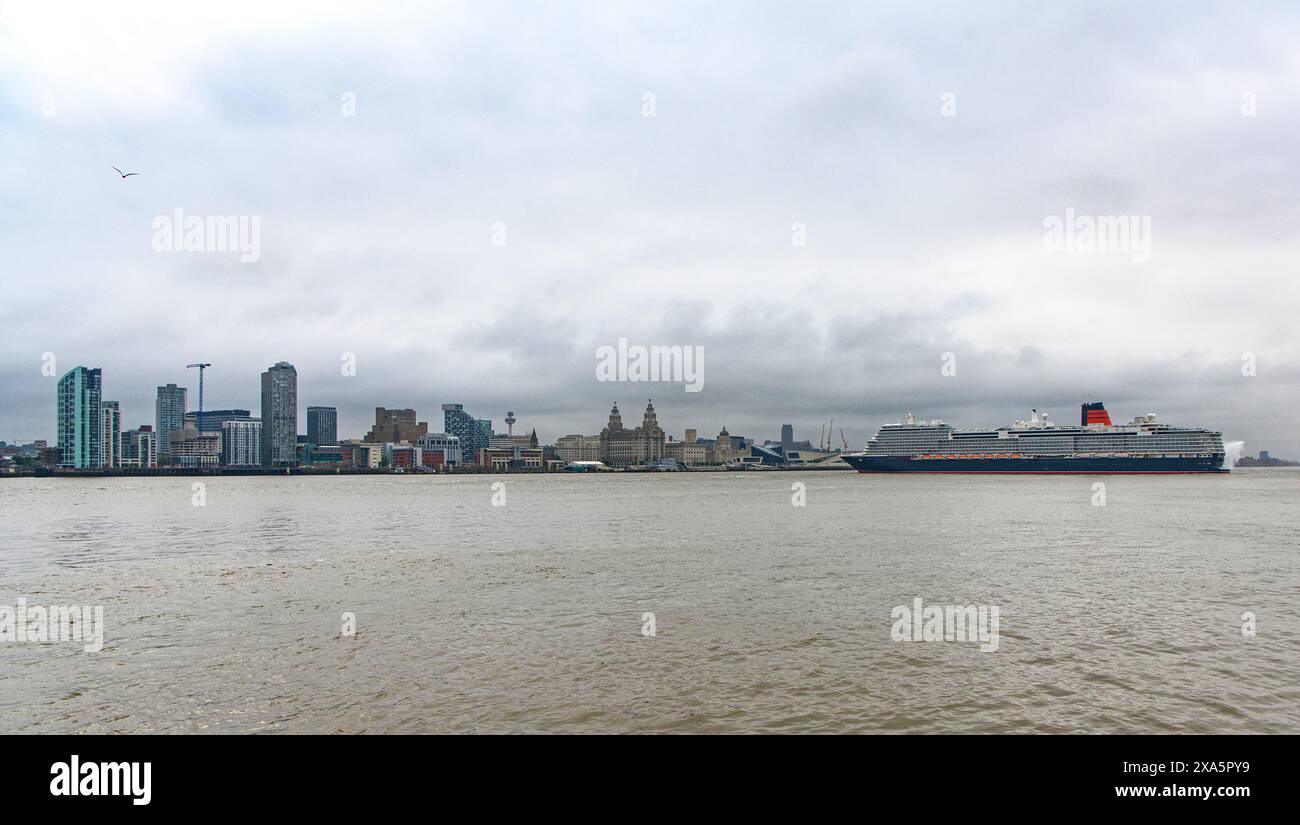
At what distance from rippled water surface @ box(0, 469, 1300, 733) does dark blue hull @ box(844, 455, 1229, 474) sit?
123 metres

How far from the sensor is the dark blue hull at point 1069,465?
5846 inches

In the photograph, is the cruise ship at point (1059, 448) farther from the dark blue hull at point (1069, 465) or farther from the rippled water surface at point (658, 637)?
the rippled water surface at point (658, 637)

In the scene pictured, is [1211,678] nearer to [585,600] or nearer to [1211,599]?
[1211,599]

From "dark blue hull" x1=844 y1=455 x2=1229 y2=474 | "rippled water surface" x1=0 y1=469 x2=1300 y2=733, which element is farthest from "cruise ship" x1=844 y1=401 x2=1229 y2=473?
"rippled water surface" x1=0 y1=469 x2=1300 y2=733

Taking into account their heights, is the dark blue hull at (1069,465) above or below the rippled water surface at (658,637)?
below

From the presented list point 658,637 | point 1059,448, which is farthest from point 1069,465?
point 658,637

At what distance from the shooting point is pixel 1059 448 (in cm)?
15225

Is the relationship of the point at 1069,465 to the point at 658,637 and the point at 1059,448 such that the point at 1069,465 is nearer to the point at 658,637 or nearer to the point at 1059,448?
the point at 1059,448

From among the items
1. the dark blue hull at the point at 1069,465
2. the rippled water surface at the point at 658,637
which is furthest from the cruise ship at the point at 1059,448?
the rippled water surface at the point at 658,637

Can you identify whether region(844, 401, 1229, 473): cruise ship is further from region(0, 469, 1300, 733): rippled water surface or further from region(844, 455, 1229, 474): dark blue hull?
region(0, 469, 1300, 733): rippled water surface

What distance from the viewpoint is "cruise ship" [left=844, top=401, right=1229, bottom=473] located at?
487ft

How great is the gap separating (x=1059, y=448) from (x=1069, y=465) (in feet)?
13.0
